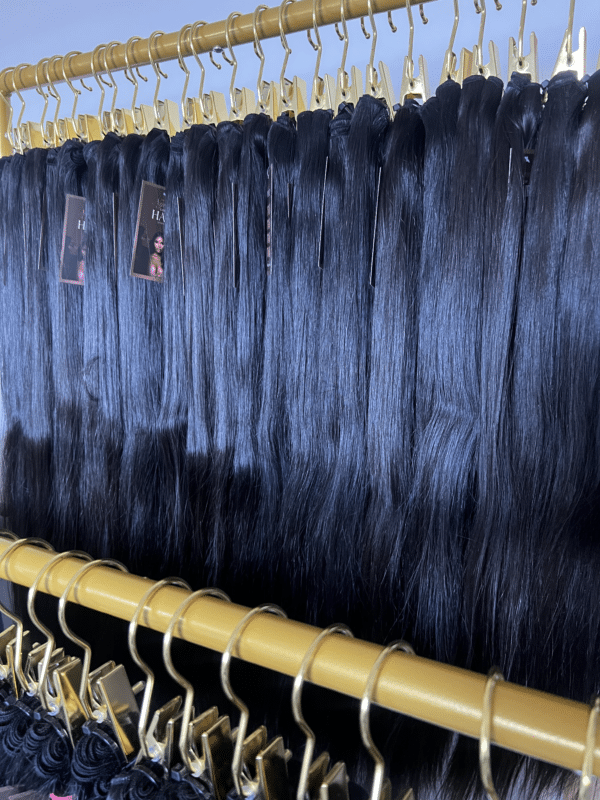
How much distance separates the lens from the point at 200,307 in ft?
1.98

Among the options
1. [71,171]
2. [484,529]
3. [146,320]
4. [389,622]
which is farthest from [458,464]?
[71,171]

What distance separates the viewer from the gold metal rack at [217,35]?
557mm

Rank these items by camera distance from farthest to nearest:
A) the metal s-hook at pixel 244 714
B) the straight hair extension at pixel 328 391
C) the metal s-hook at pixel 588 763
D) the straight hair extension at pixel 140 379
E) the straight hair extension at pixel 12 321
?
the straight hair extension at pixel 12 321, the straight hair extension at pixel 140 379, the straight hair extension at pixel 328 391, the metal s-hook at pixel 244 714, the metal s-hook at pixel 588 763

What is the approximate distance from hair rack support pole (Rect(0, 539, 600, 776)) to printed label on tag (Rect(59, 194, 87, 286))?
0.37 meters

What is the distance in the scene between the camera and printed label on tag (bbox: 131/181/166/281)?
62cm

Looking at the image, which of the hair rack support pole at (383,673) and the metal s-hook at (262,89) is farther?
the metal s-hook at (262,89)

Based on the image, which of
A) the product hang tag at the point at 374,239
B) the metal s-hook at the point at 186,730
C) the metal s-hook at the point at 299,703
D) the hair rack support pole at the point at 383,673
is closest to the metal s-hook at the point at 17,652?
the hair rack support pole at the point at 383,673

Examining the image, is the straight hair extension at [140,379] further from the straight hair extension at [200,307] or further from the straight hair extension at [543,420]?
the straight hair extension at [543,420]

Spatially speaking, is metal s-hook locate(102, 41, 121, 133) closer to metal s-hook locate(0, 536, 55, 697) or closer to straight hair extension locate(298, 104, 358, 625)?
straight hair extension locate(298, 104, 358, 625)

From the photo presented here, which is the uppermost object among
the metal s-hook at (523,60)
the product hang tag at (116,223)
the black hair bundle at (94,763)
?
the metal s-hook at (523,60)

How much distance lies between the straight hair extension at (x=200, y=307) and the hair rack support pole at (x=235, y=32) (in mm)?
118

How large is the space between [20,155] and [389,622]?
712 mm

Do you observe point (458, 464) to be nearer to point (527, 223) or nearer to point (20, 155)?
point (527, 223)

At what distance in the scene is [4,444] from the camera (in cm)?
80
